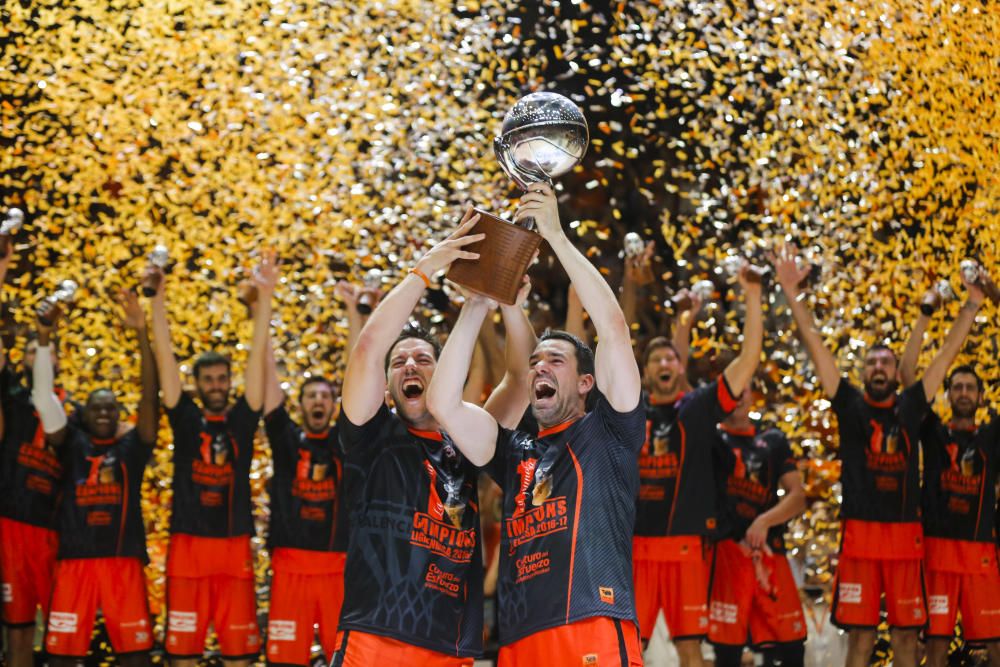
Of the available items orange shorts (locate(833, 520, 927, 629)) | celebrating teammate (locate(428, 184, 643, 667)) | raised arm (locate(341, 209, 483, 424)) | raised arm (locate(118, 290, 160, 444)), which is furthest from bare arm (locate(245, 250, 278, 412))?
orange shorts (locate(833, 520, 927, 629))

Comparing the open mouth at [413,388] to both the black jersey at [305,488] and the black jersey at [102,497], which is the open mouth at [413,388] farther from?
the black jersey at [102,497]

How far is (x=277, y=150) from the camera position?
7605mm

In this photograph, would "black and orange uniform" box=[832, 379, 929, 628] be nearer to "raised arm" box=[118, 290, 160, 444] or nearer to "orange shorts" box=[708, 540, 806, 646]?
"orange shorts" box=[708, 540, 806, 646]

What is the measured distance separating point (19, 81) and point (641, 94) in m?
4.10

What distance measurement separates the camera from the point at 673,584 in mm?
5641

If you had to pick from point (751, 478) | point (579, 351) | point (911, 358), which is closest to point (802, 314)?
point (911, 358)

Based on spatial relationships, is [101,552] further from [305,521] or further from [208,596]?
[305,521]

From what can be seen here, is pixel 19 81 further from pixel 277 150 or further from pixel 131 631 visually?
pixel 131 631

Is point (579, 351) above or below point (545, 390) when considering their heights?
above

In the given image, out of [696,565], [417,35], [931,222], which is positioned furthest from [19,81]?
[931,222]

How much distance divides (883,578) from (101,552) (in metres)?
3.93

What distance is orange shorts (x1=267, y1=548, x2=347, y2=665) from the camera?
18.8 feet

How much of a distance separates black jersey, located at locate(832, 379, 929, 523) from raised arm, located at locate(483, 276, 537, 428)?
8.96 feet

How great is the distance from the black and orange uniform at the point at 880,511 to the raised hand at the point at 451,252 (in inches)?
131
